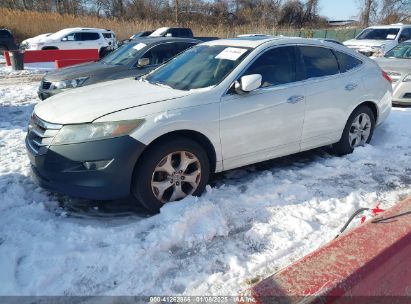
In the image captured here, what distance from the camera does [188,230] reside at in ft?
11.2

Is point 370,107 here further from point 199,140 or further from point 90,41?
point 90,41

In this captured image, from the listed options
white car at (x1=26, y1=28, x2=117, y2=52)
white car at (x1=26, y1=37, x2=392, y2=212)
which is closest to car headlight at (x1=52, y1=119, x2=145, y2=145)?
white car at (x1=26, y1=37, x2=392, y2=212)

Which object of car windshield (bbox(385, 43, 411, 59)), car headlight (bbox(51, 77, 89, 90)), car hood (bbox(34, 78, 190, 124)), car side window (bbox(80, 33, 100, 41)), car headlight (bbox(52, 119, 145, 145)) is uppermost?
car hood (bbox(34, 78, 190, 124))

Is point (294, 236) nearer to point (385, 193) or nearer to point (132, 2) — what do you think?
point (385, 193)

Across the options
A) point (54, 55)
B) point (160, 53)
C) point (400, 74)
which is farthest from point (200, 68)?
point (54, 55)

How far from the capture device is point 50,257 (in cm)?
297

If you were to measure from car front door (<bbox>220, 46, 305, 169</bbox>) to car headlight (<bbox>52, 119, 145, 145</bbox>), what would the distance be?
97 cm

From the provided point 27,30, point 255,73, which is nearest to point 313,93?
point 255,73

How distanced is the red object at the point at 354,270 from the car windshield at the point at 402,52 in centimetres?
872

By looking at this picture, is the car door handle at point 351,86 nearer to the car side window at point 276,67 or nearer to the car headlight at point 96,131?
the car side window at point 276,67

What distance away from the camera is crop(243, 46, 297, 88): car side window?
4.32 metres

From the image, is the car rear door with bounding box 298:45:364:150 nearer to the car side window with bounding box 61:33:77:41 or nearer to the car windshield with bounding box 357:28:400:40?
the car windshield with bounding box 357:28:400:40

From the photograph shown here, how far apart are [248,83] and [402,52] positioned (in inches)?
305

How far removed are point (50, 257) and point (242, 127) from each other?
2226mm
